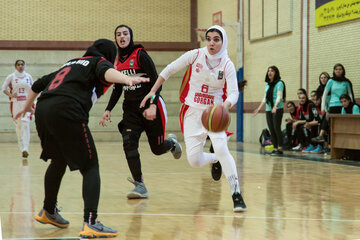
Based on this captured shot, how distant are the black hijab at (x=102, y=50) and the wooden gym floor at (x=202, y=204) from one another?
4.66 ft

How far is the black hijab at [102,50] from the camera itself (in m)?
4.87

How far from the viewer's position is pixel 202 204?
627 centimetres

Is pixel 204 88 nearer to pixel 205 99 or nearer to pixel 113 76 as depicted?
pixel 205 99

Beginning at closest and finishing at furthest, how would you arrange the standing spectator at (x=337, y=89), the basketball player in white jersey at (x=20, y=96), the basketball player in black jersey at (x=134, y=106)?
the basketball player in black jersey at (x=134, y=106) < the standing spectator at (x=337, y=89) < the basketball player in white jersey at (x=20, y=96)

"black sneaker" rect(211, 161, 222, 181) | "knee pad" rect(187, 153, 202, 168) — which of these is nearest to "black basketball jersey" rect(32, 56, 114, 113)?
"knee pad" rect(187, 153, 202, 168)

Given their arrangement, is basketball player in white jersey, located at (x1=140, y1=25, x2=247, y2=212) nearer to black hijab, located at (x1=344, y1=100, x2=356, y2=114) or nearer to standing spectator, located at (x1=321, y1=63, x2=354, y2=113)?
black hijab, located at (x1=344, y1=100, x2=356, y2=114)

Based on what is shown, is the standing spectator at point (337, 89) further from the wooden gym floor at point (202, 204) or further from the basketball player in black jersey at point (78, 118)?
the basketball player in black jersey at point (78, 118)

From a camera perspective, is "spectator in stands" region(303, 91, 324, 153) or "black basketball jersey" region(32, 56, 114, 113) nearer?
"black basketball jersey" region(32, 56, 114, 113)

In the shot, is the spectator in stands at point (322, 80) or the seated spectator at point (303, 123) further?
the seated spectator at point (303, 123)

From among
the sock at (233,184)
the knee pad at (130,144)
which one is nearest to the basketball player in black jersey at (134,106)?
the knee pad at (130,144)

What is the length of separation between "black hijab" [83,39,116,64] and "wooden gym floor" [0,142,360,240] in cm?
142

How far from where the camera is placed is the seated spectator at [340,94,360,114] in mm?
12188

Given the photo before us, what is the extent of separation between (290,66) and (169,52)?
6883 millimetres

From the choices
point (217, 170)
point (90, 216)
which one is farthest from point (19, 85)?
point (90, 216)
